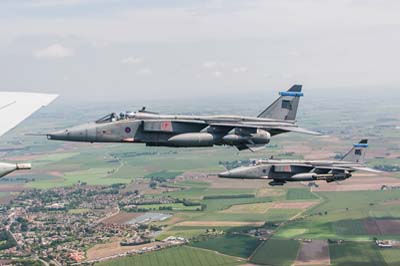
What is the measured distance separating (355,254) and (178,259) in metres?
25.7

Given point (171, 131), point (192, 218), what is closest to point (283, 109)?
point (171, 131)

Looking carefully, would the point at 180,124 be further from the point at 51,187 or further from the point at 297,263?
the point at 51,187

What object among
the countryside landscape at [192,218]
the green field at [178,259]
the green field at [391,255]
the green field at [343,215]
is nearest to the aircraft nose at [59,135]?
the countryside landscape at [192,218]

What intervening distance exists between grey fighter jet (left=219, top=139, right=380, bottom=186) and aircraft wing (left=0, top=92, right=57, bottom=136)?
1640 cm

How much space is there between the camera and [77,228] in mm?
89125

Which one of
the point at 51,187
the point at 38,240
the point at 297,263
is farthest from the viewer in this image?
the point at 51,187

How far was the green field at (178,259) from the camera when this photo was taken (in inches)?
2628

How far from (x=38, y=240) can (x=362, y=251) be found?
5355 cm

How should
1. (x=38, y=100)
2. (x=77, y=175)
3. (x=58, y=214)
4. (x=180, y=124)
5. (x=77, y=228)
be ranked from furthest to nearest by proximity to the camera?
(x=77, y=175), (x=58, y=214), (x=77, y=228), (x=180, y=124), (x=38, y=100)

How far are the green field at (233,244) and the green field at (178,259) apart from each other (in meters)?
2.08

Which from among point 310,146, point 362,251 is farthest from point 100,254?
point 310,146

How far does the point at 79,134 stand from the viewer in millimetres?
30234

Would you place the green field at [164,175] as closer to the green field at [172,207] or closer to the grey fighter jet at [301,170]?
the green field at [172,207]

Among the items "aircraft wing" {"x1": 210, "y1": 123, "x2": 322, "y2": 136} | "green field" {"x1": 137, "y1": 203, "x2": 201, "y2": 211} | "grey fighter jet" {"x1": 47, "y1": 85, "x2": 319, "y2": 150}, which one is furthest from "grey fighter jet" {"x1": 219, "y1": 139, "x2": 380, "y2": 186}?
"green field" {"x1": 137, "y1": 203, "x2": 201, "y2": 211}
